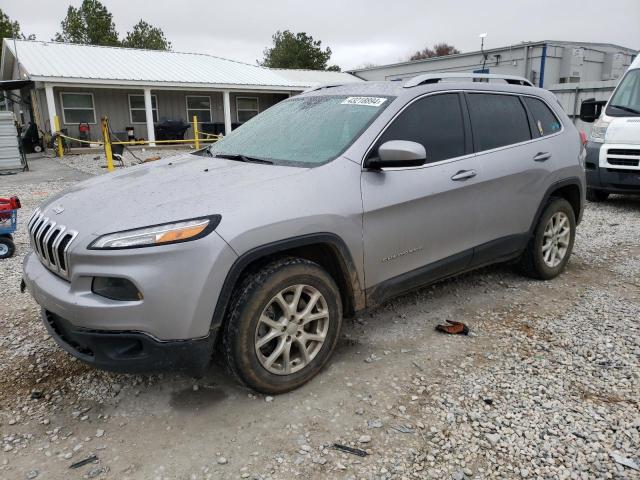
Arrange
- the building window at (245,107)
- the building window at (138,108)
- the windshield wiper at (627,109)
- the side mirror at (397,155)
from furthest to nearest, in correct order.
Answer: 1. the building window at (245,107)
2. the building window at (138,108)
3. the windshield wiper at (627,109)
4. the side mirror at (397,155)

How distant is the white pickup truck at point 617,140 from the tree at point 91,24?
146 ft

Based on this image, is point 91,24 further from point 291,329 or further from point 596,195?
point 291,329

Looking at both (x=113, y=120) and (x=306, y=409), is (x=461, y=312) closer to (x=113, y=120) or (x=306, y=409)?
(x=306, y=409)

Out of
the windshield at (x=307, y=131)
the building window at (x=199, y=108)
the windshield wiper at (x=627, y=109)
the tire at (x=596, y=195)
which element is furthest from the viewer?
the building window at (x=199, y=108)

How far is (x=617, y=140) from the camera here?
795cm

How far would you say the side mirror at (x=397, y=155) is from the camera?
9.95 feet

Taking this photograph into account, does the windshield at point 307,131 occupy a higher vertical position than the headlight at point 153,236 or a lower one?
higher

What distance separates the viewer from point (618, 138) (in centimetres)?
794

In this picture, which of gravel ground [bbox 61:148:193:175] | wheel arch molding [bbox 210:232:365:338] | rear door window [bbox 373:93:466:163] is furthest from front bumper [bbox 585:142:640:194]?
gravel ground [bbox 61:148:193:175]

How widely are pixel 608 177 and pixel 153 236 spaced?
314 inches

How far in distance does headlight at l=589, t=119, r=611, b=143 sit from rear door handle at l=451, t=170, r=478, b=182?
5799 millimetres

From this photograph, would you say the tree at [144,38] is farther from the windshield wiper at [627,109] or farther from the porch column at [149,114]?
the windshield wiper at [627,109]

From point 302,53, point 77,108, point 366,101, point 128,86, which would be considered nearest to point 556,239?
point 366,101

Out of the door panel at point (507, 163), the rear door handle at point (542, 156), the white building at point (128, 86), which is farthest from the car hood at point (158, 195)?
the white building at point (128, 86)
